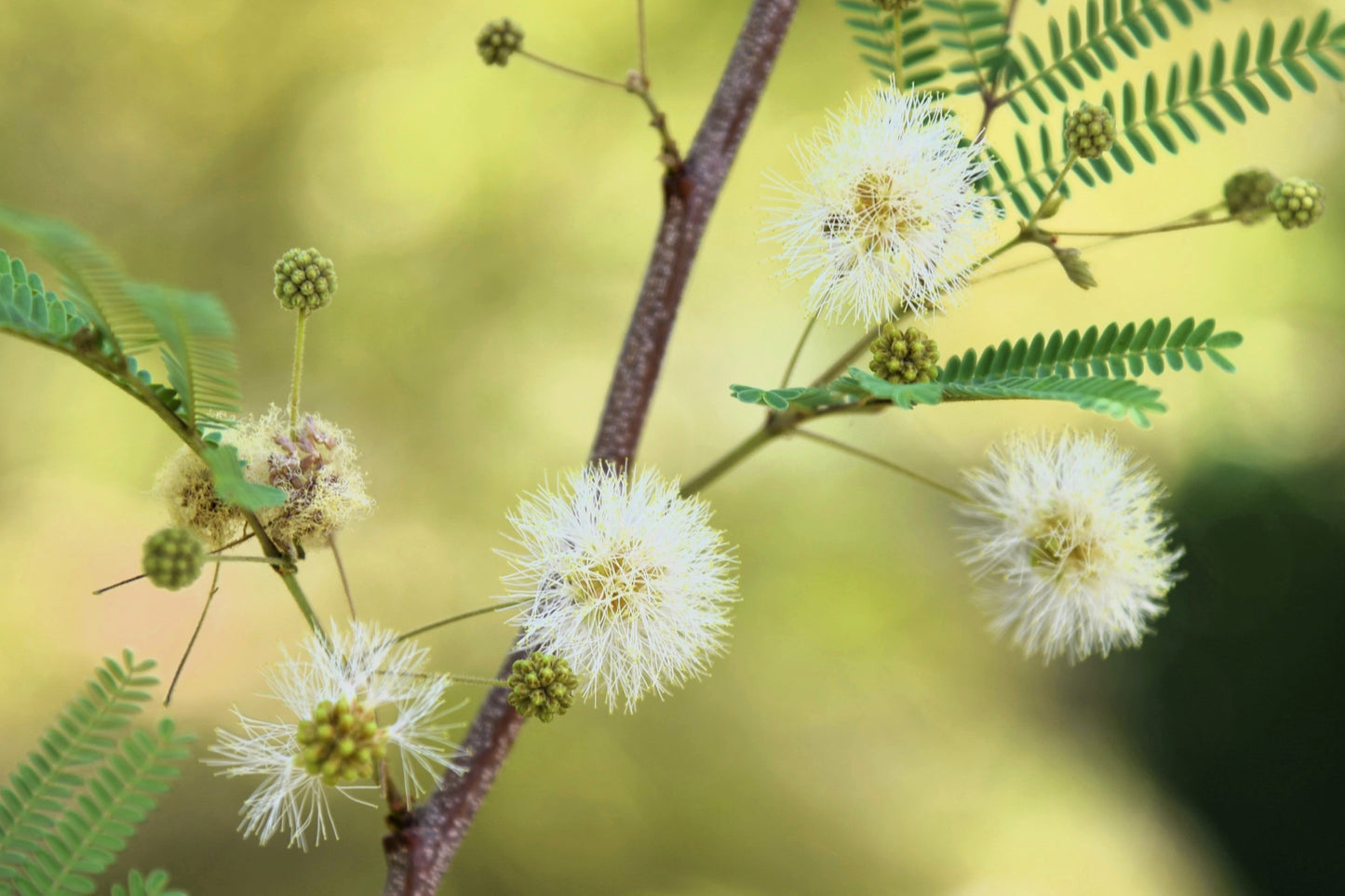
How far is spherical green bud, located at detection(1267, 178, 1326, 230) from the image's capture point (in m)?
0.63

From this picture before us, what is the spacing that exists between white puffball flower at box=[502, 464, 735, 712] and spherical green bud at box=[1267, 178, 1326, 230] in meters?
0.38

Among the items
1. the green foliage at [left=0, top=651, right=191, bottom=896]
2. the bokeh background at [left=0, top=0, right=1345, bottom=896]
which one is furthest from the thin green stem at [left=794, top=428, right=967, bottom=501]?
A: the bokeh background at [left=0, top=0, right=1345, bottom=896]

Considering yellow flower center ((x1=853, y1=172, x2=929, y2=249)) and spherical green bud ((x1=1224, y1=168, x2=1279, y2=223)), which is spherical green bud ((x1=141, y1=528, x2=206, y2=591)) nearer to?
yellow flower center ((x1=853, y1=172, x2=929, y2=249))

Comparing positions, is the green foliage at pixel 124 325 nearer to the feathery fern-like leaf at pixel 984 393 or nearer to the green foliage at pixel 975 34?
the feathery fern-like leaf at pixel 984 393

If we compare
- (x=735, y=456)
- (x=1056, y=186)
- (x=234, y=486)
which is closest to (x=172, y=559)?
(x=234, y=486)

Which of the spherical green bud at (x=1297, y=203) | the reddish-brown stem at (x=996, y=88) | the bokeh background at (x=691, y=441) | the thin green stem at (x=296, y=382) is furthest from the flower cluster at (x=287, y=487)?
the bokeh background at (x=691, y=441)

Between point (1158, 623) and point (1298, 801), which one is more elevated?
point (1158, 623)

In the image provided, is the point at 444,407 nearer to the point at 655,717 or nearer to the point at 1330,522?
the point at 655,717

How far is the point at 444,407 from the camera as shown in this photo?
2.11 m

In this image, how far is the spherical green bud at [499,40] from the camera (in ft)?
2.28

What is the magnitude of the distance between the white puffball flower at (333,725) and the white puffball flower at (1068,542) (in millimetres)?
356

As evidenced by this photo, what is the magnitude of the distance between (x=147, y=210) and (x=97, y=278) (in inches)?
71.5

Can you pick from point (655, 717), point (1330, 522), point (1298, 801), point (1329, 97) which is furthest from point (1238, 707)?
point (1329, 97)

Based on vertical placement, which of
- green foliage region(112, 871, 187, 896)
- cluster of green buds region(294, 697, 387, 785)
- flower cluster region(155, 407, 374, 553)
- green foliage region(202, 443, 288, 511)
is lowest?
green foliage region(112, 871, 187, 896)
